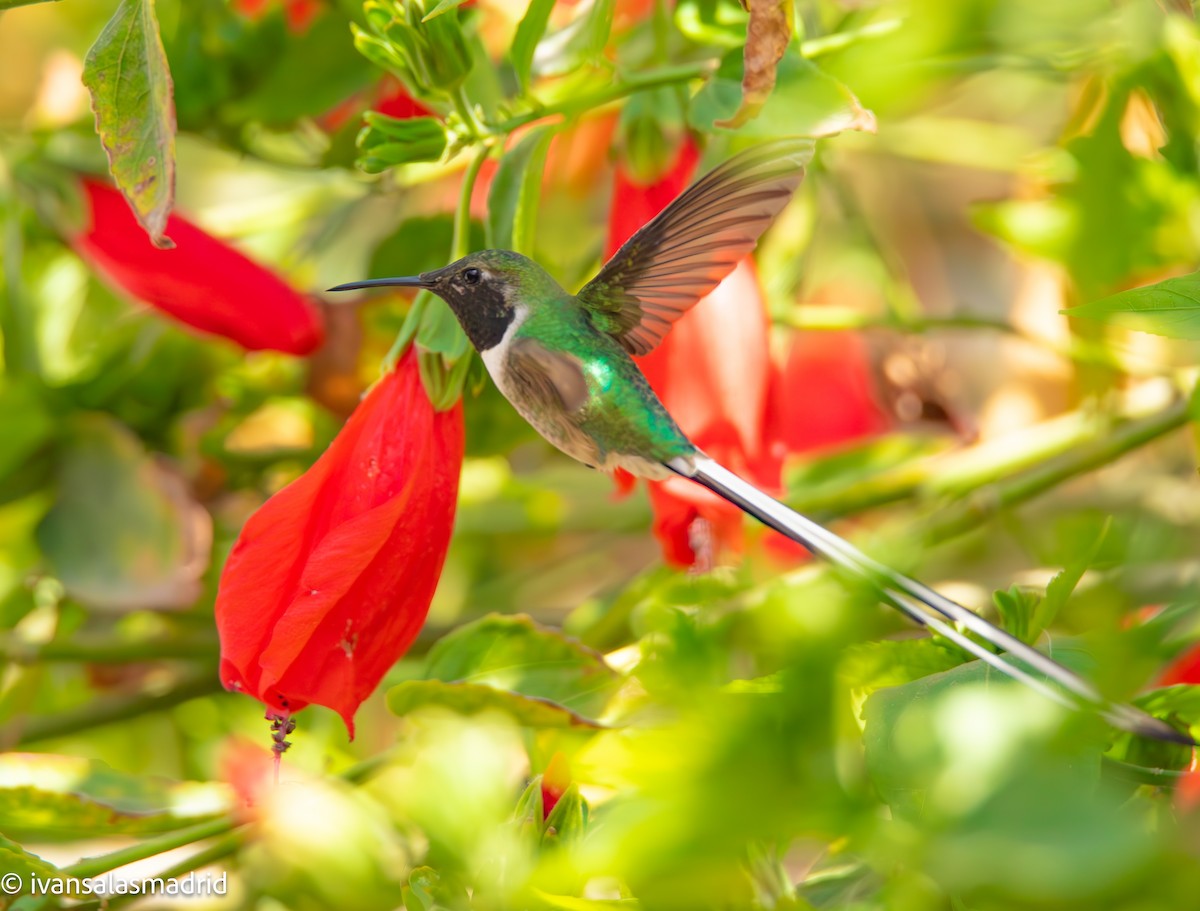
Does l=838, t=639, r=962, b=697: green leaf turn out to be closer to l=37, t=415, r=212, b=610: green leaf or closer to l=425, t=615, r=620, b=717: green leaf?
l=425, t=615, r=620, b=717: green leaf

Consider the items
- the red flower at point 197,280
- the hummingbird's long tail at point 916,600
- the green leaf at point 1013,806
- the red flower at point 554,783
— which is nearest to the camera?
the green leaf at point 1013,806

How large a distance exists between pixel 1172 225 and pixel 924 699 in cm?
37

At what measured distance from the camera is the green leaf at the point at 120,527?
1.92 feet

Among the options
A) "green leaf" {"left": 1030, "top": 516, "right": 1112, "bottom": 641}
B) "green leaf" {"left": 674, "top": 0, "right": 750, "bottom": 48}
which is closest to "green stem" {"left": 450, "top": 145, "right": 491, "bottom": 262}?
"green leaf" {"left": 674, "top": 0, "right": 750, "bottom": 48}

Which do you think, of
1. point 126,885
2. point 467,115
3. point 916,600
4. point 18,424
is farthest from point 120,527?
point 916,600

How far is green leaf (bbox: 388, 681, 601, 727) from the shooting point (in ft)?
1.41

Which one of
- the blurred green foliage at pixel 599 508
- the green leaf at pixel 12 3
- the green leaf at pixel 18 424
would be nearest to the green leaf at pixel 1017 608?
the blurred green foliage at pixel 599 508

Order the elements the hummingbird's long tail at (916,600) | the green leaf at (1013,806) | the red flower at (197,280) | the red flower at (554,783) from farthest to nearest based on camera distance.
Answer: the red flower at (197,280) < the red flower at (554,783) < the hummingbird's long tail at (916,600) < the green leaf at (1013,806)

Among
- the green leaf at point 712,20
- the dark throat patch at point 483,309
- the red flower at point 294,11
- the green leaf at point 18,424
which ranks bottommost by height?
the green leaf at point 18,424

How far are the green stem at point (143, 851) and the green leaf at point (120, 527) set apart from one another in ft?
0.52

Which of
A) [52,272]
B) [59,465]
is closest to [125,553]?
[59,465]

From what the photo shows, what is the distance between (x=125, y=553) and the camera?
59 centimetres

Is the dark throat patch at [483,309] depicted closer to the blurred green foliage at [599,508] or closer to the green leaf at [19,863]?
the blurred green foliage at [599,508]

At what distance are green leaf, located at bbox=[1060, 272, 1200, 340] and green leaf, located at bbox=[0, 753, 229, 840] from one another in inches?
14.4
